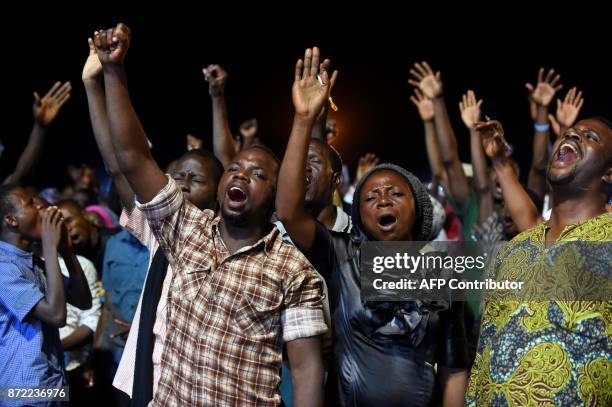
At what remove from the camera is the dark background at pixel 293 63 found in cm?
720

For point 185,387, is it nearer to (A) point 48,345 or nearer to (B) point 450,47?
(A) point 48,345

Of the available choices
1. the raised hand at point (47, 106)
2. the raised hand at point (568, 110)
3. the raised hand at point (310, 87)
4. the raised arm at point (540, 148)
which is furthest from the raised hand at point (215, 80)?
the raised hand at point (568, 110)

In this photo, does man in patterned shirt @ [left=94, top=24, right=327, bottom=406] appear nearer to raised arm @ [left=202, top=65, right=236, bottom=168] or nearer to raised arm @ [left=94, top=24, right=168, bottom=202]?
raised arm @ [left=94, top=24, right=168, bottom=202]

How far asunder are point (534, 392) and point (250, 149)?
1295 millimetres

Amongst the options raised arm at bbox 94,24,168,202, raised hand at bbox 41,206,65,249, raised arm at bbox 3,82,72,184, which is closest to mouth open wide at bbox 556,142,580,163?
raised arm at bbox 94,24,168,202

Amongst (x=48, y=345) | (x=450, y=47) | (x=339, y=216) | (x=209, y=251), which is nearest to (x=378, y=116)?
(x=450, y=47)

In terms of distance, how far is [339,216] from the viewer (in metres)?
3.68

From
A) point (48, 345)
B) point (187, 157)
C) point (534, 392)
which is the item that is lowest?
point (534, 392)

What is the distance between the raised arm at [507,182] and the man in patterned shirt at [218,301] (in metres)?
1.19

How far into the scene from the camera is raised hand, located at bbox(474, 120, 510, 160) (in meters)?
3.40

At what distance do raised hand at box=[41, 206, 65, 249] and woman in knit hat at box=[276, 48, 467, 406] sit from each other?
1.43 meters

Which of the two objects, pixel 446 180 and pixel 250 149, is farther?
pixel 446 180

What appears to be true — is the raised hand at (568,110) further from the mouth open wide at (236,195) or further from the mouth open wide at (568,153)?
the mouth open wide at (236,195)

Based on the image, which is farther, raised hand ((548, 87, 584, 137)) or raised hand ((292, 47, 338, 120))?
raised hand ((548, 87, 584, 137))
